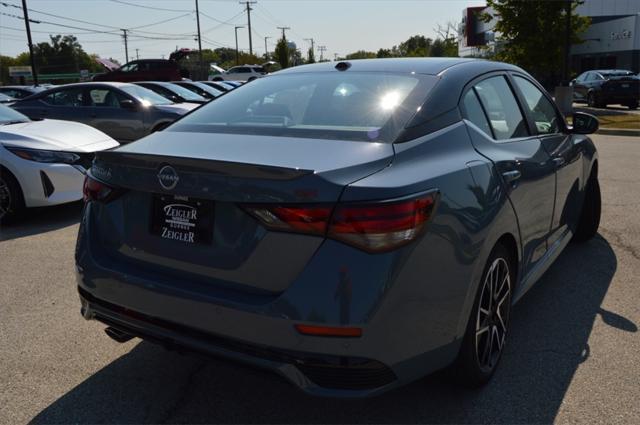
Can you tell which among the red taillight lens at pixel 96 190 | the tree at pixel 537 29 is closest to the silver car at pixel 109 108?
the red taillight lens at pixel 96 190

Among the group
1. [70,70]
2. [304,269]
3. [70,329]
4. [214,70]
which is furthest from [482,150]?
[70,70]

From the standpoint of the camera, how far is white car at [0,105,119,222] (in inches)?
238

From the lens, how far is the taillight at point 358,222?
2053mm

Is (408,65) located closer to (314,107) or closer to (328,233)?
(314,107)

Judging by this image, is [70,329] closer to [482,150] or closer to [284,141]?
[284,141]

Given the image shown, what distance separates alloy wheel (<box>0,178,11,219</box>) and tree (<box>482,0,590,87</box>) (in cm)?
2163

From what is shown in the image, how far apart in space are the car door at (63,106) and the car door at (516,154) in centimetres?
911

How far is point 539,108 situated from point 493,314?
69.8 inches

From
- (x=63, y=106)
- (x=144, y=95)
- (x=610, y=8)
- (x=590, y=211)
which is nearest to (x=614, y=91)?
(x=144, y=95)

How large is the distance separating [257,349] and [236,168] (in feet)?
2.31

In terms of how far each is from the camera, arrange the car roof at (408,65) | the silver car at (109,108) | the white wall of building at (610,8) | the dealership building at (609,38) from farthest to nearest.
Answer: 1. the white wall of building at (610,8)
2. the dealership building at (609,38)
3. the silver car at (109,108)
4. the car roof at (408,65)

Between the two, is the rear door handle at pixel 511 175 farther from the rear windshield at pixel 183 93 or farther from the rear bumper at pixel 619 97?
the rear bumper at pixel 619 97

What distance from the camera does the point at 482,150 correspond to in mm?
2820

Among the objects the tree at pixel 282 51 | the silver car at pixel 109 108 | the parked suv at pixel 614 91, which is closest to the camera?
the silver car at pixel 109 108
